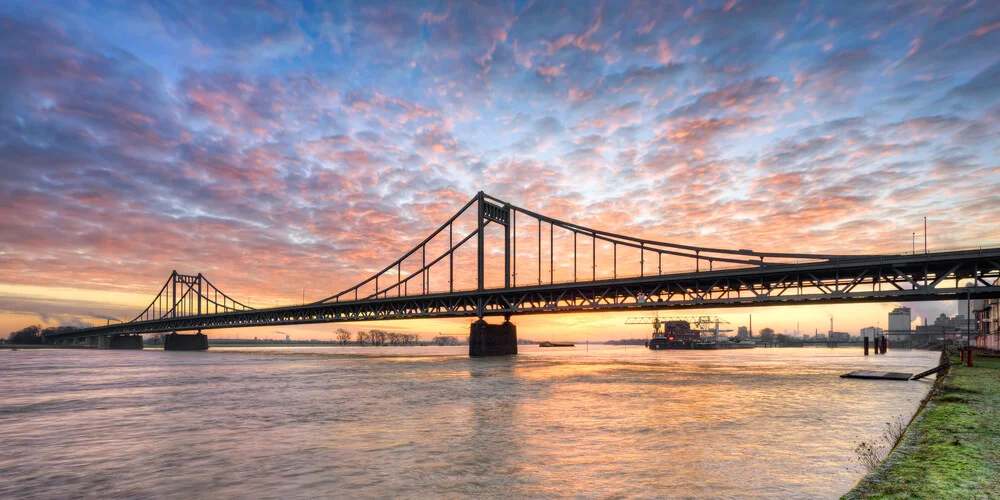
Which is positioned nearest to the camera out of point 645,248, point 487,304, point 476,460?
point 476,460

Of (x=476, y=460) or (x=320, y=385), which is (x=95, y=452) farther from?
(x=320, y=385)

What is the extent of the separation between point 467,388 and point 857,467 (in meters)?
25.7

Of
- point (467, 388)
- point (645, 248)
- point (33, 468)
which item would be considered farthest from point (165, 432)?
point (645, 248)

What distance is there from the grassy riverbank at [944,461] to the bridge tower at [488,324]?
7709 cm

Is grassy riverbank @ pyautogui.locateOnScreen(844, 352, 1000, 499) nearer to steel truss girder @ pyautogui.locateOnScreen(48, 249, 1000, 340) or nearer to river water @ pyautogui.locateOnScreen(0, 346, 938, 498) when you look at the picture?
river water @ pyautogui.locateOnScreen(0, 346, 938, 498)

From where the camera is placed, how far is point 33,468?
575 inches

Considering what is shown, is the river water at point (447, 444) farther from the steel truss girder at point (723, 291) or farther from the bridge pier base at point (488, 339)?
the bridge pier base at point (488, 339)

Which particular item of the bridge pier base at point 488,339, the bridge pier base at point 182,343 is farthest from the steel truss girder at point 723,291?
the bridge pier base at point 182,343

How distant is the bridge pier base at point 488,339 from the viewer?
305 feet

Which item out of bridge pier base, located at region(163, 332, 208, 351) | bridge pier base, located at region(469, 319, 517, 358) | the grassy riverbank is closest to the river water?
the grassy riverbank

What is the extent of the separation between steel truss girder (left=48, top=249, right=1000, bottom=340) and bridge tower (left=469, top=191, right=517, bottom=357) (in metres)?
2.34

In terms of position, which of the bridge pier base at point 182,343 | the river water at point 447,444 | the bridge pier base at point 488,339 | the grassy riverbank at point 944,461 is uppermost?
the grassy riverbank at point 944,461

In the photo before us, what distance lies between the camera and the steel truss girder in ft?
190

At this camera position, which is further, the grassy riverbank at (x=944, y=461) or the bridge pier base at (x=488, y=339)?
the bridge pier base at (x=488, y=339)
